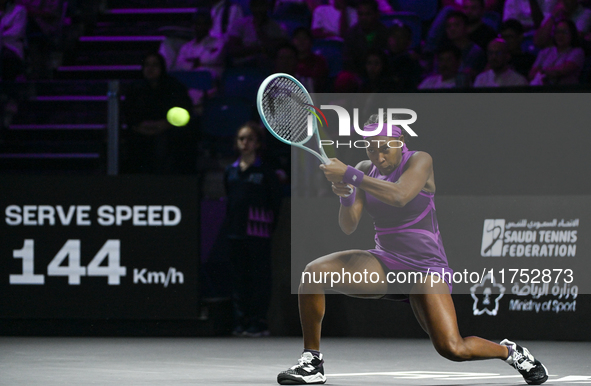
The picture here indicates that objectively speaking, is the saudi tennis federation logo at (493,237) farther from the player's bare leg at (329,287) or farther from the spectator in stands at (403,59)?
the player's bare leg at (329,287)

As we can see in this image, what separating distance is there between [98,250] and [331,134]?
2.22 meters

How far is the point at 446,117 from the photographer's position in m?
8.02

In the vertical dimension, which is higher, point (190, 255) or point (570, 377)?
point (190, 255)

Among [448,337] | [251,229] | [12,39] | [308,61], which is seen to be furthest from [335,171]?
[12,39]

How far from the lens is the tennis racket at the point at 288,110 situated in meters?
5.25

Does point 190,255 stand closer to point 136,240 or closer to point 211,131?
point 136,240

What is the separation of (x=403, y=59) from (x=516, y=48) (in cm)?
113

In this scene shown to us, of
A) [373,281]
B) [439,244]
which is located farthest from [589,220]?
[373,281]

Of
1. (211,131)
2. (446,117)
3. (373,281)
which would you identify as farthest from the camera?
(211,131)

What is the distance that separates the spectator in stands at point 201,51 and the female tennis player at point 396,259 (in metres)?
5.27

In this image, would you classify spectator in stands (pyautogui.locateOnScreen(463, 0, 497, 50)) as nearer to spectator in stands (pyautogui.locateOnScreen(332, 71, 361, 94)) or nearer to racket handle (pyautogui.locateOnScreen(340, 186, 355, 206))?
spectator in stands (pyautogui.locateOnScreen(332, 71, 361, 94))

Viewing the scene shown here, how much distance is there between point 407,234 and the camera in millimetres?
5480

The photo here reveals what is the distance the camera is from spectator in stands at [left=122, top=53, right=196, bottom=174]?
8383mm

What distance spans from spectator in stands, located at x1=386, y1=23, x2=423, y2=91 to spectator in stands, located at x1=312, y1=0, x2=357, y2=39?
850 millimetres
